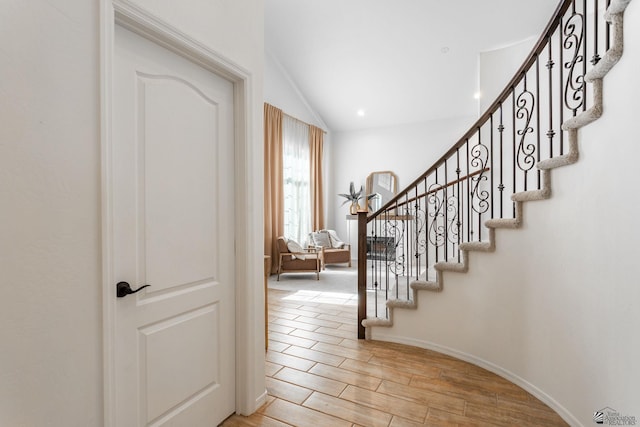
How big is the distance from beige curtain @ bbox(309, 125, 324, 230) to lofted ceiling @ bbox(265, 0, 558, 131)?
66cm

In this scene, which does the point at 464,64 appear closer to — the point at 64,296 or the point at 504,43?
the point at 504,43

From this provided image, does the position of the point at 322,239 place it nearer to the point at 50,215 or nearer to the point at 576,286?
the point at 576,286

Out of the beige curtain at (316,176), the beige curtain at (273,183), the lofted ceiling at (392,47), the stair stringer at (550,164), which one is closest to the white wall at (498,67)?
the lofted ceiling at (392,47)

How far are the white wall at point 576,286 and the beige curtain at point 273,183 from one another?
13.6 ft

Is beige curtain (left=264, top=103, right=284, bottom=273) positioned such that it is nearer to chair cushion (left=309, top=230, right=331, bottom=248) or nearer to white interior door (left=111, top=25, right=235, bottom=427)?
chair cushion (left=309, top=230, right=331, bottom=248)

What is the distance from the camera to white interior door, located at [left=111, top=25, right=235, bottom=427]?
141 centimetres

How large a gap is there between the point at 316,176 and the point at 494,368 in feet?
19.4

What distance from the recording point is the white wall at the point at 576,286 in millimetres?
1474

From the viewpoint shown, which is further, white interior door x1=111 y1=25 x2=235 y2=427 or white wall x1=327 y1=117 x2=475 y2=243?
white wall x1=327 y1=117 x2=475 y2=243

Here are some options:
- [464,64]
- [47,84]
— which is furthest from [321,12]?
[47,84]

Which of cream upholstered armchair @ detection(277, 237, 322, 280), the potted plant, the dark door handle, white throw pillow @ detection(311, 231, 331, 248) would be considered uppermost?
the potted plant

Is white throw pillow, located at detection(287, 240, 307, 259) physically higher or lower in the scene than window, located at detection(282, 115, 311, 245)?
lower

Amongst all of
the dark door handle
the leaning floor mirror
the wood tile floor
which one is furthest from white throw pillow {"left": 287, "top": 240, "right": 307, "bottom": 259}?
the dark door handle

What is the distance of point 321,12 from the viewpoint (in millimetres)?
5164
